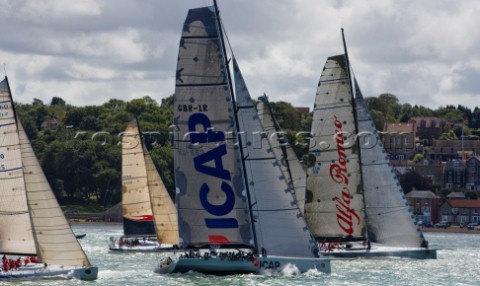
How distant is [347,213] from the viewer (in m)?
71.9

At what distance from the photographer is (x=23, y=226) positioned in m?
56.6

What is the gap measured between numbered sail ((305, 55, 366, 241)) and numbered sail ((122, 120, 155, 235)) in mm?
15853

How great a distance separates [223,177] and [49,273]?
7.98m

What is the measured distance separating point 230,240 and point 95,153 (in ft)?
334

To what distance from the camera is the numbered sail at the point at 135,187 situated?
85.0 metres

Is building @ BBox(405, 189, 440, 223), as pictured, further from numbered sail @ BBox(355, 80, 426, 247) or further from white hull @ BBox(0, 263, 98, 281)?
white hull @ BBox(0, 263, 98, 281)

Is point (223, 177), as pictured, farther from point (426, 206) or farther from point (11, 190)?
point (426, 206)

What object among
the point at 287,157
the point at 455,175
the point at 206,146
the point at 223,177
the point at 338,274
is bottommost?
the point at 338,274

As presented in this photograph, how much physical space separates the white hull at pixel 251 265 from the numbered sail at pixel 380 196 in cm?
1425

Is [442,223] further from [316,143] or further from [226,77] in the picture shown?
[226,77]

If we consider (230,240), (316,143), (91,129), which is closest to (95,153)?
(91,129)

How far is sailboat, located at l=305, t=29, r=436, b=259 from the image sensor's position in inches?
2788

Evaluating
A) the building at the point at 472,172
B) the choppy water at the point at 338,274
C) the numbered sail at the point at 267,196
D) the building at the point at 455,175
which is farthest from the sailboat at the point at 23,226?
the building at the point at 472,172

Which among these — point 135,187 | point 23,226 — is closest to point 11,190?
point 23,226
